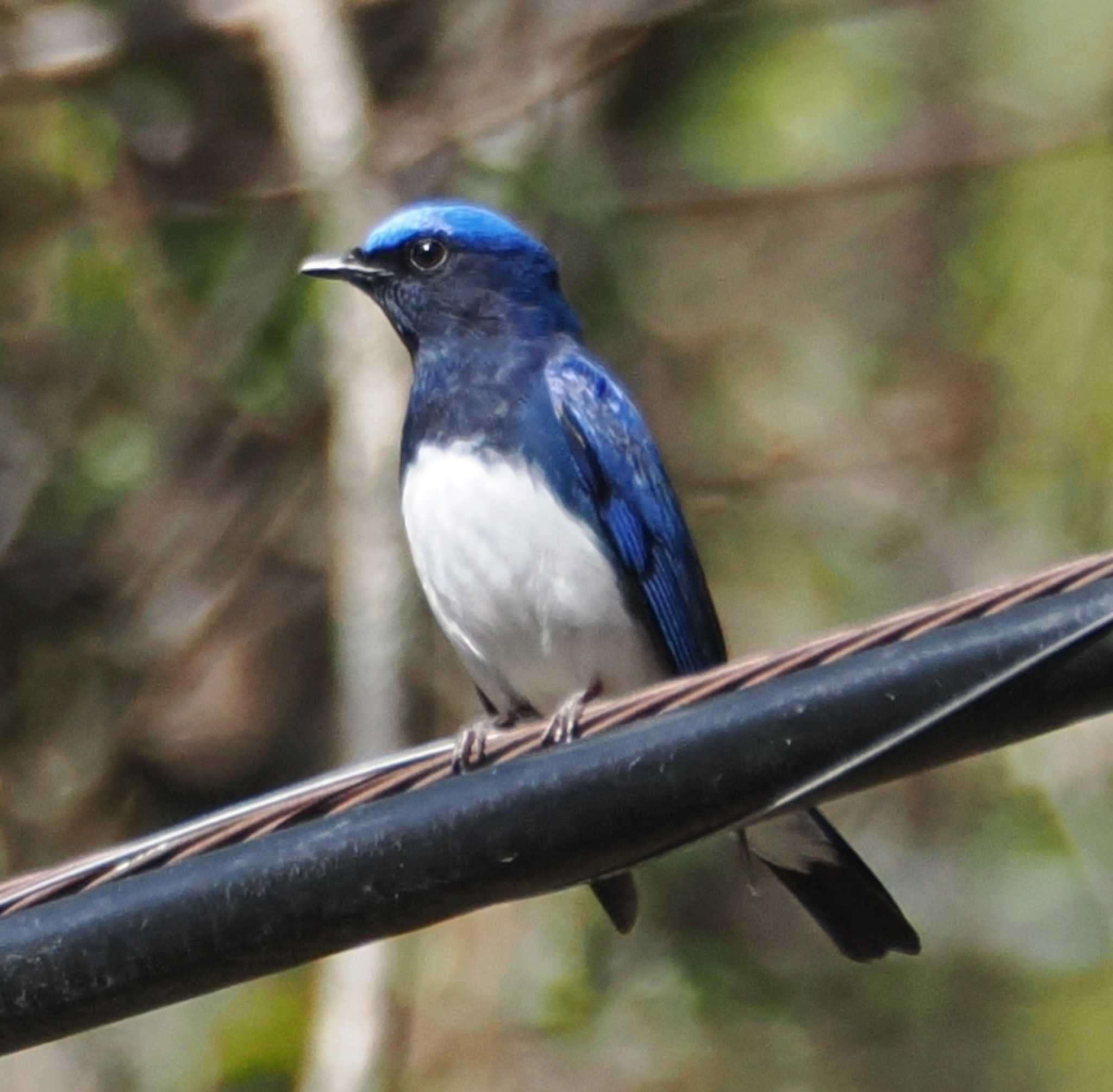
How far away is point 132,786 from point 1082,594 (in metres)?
5.57

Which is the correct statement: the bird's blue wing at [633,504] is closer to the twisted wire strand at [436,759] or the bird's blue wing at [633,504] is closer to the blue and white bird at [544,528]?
the blue and white bird at [544,528]

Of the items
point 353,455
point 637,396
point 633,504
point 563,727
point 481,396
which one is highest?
point 563,727

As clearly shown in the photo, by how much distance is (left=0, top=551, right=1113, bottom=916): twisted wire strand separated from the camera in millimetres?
2836

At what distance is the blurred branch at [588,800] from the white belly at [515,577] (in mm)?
1688

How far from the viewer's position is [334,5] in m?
7.04

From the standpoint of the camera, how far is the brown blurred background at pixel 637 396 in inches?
281

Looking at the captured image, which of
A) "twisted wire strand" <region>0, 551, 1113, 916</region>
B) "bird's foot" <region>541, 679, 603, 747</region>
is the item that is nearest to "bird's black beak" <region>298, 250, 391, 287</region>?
"bird's foot" <region>541, 679, 603, 747</region>

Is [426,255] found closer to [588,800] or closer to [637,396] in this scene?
[637,396]

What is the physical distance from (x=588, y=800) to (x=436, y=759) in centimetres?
26

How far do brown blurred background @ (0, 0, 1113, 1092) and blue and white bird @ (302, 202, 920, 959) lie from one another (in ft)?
4.52

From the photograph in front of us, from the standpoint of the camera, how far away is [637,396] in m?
8.05

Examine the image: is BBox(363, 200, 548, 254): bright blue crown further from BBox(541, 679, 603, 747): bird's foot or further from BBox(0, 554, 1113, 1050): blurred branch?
BBox(0, 554, 1113, 1050): blurred branch

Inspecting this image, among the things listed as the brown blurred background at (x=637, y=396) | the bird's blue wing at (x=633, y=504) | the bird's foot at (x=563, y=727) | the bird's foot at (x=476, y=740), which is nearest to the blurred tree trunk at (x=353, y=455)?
the brown blurred background at (x=637, y=396)

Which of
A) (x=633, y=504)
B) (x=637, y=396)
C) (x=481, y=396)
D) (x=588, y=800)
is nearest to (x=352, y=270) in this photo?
(x=481, y=396)
